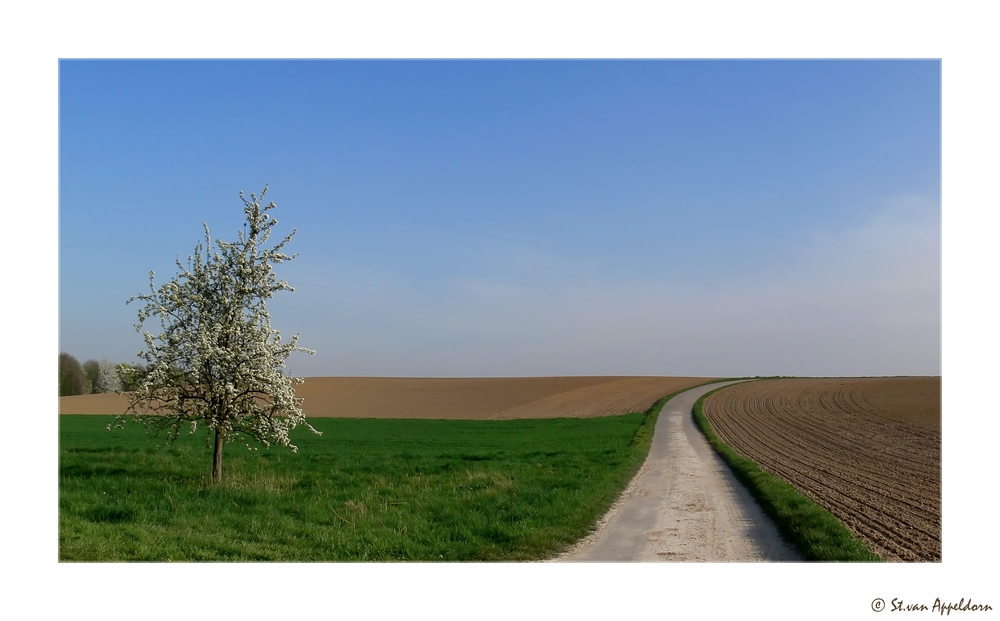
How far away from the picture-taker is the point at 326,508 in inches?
515

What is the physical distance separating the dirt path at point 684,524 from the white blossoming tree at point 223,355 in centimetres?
747

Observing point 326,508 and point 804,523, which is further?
point 326,508

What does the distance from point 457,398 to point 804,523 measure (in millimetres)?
73534

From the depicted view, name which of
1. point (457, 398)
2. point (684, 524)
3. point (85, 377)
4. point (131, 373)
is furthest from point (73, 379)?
point (684, 524)

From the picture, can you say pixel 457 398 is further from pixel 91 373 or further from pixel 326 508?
pixel 326 508

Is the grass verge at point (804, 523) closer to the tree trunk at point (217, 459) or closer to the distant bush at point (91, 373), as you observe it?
the tree trunk at point (217, 459)

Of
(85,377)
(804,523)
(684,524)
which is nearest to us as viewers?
(804,523)

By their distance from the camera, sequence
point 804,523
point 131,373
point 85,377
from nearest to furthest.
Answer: point 804,523 < point 131,373 < point 85,377

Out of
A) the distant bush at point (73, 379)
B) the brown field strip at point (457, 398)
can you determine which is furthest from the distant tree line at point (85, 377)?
the brown field strip at point (457, 398)

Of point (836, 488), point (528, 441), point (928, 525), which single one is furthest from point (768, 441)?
point (928, 525)

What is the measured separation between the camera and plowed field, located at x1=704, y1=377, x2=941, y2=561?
12.2m

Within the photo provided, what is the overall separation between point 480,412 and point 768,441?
41408 millimetres

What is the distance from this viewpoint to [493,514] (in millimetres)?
12867
